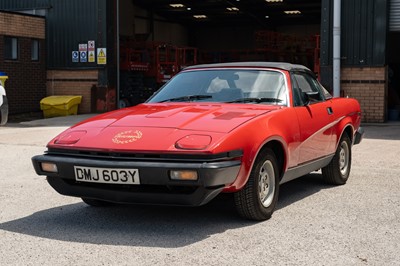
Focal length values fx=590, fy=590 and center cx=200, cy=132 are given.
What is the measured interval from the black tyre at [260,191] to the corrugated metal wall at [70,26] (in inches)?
681

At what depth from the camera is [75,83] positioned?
22484mm


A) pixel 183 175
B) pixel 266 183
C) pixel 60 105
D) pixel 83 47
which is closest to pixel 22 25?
pixel 83 47

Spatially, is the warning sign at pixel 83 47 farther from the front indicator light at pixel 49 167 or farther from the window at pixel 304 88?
the front indicator light at pixel 49 167

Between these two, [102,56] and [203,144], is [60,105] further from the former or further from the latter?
[203,144]

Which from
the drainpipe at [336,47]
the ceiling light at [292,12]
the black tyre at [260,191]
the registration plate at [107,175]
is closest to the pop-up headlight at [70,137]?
the registration plate at [107,175]

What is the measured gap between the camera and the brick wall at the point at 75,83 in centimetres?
2214

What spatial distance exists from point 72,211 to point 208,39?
36.6 m

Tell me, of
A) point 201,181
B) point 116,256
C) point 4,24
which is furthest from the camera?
point 4,24

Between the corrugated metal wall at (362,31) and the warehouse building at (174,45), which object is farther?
the warehouse building at (174,45)

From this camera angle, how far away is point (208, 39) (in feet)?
136

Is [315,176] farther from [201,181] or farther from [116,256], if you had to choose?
[116,256]

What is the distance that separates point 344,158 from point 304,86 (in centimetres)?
127

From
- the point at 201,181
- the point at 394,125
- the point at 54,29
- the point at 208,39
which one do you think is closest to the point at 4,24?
the point at 54,29

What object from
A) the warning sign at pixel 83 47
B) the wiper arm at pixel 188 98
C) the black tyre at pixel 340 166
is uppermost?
the warning sign at pixel 83 47
